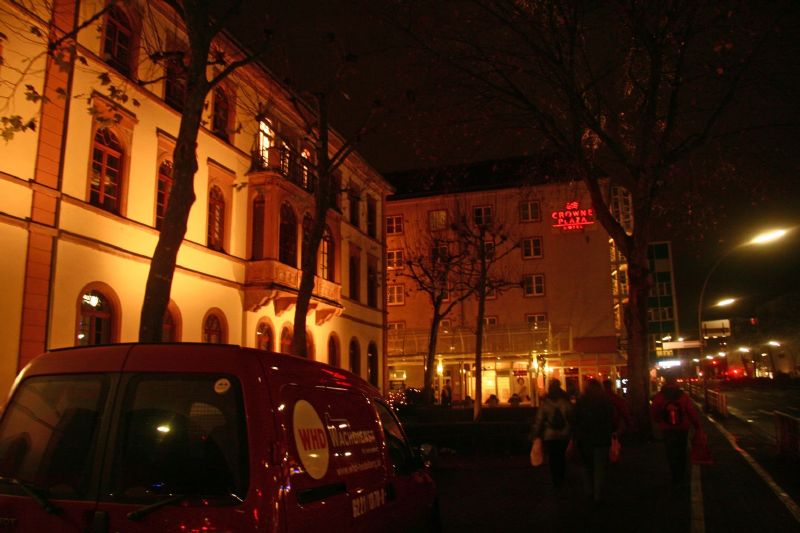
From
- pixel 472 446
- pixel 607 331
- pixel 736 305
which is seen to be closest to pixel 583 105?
pixel 472 446

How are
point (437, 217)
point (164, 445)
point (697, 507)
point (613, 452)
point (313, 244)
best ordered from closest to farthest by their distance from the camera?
point (164, 445)
point (697, 507)
point (613, 452)
point (313, 244)
point (437, 217)

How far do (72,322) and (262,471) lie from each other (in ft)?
51.8

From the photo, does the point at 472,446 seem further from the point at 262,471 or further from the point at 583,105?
the point at 262,471

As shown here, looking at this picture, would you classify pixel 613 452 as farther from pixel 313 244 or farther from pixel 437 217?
pixel 437 217

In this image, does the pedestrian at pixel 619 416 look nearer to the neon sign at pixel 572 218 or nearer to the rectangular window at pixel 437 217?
the neon sign at pixel 572 218

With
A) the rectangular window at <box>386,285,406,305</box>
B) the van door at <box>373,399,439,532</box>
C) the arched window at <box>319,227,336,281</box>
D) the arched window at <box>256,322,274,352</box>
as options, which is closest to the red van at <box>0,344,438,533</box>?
the van door at <box>373,399,439,532</box>

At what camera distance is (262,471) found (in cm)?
333

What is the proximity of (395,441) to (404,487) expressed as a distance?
468mm

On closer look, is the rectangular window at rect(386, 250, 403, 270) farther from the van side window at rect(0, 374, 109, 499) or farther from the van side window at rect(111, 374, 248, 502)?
the van side window at rect(111, 374, 248, 502)

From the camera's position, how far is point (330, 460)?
4020 mm

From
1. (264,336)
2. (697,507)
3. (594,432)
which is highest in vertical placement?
(264,336)

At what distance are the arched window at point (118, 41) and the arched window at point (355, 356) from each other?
19212 millimetres

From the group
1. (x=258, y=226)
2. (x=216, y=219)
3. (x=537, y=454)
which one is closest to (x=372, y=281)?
(x=258, y=226)

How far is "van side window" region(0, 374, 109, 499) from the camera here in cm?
344
